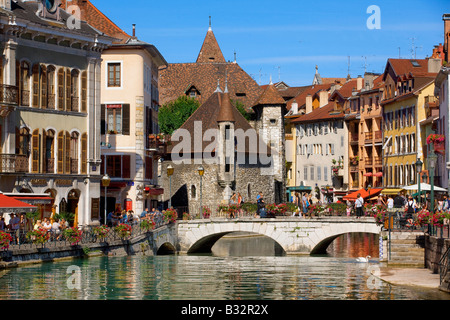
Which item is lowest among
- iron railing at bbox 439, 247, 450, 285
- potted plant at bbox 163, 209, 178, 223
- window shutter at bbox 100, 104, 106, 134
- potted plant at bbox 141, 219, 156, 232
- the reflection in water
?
the reflection in water

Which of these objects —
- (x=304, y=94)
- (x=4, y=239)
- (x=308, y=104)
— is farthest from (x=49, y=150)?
(x=304, y=94)

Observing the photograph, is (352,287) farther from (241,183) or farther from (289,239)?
(241,183)

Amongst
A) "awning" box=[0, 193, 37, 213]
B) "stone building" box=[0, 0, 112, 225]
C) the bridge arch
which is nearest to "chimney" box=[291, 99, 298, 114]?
the bridge arch

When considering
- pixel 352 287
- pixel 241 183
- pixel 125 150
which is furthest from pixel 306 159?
pixel 352 287

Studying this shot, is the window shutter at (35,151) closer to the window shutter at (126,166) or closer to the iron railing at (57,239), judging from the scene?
the iron railing at (57,239)

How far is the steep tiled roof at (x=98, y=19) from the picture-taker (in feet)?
210

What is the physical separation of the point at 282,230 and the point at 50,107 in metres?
16.9

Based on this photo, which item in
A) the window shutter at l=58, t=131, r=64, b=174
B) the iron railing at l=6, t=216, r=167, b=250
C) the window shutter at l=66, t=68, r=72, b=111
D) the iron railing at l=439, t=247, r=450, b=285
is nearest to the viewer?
the iron railing at l=439, t=247, r=450, b=285

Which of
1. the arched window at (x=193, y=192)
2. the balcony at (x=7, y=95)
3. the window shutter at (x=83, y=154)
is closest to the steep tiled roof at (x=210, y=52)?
the arched window at (x=193, y=192)

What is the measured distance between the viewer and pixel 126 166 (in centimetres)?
6359

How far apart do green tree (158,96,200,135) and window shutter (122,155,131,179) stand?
107ft

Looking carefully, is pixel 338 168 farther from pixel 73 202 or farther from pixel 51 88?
pixel 51 88

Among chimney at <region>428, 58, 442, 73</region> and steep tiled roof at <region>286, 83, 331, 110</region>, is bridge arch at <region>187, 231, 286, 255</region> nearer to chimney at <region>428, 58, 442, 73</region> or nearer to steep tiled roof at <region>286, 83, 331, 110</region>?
chimney at <region>428, 58, 442, 73</region>

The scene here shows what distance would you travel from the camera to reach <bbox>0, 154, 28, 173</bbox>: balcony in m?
48.3
